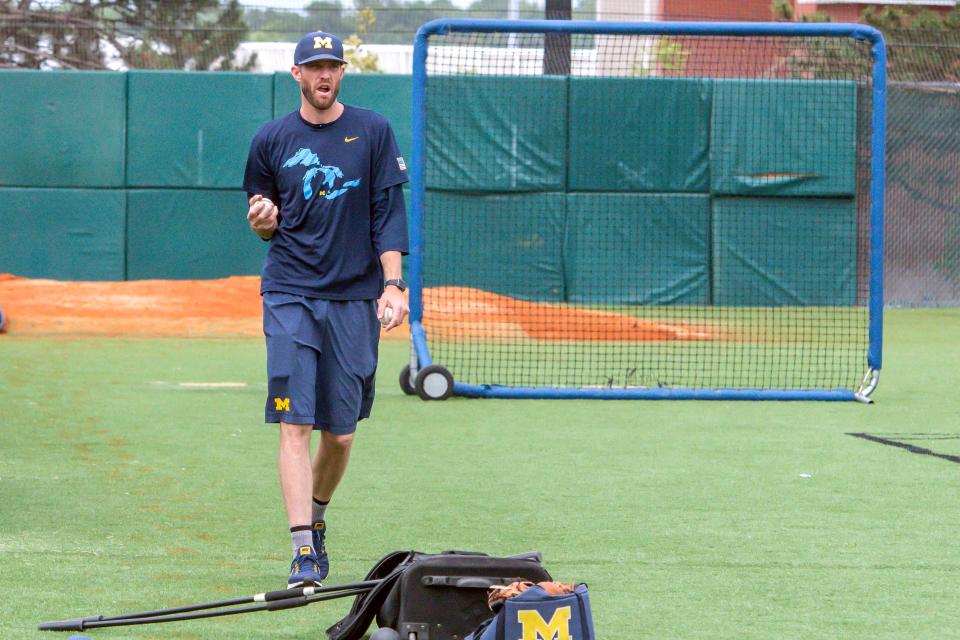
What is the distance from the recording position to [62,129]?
21391mm

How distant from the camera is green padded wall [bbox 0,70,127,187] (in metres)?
21.2

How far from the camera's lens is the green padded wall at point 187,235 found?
21.5 m

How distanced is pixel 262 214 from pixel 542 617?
211 cm

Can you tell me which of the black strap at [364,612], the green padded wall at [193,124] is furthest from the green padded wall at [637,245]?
the black strap at [364,612]

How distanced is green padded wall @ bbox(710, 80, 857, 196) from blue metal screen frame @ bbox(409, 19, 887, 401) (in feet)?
29.6

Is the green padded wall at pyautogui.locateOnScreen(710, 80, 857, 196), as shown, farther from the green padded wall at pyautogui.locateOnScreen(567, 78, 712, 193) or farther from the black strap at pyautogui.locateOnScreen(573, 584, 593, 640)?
the black strap at pyautogui.locateOnScreen(573, 584, 593, 640)

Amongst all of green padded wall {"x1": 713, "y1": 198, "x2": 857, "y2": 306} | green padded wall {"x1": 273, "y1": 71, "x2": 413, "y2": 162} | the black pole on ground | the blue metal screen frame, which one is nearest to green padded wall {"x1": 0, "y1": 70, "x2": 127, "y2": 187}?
green padded wall {"x1": 273, "y1": 71, "x2": 413, "y2": 162}

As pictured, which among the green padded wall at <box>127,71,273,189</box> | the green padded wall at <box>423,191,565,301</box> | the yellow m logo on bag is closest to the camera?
the yellow m logo on bag

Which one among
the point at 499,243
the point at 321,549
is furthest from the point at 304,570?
the point at 499,243

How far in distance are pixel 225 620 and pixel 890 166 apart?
1860 centimetres

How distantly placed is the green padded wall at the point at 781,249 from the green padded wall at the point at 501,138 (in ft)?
8.40

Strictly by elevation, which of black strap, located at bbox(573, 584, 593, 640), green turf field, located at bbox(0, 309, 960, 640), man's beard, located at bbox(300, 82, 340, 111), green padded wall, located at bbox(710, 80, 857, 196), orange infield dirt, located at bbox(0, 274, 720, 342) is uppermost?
green padded wall, located at bbox(710, 80, 857, 196)

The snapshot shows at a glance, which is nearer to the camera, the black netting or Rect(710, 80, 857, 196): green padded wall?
the black netting

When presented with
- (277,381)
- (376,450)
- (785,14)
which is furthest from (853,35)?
(785,14)
